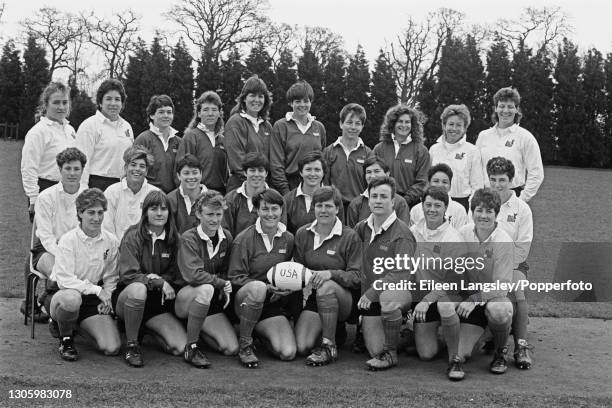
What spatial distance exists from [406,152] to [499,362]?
2267mm

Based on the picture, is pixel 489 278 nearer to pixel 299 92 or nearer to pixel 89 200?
pixel 299 92

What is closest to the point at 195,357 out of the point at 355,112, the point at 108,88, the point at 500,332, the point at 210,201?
Answer: the point at 210,201

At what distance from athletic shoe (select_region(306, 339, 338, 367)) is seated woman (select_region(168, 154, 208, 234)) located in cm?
149

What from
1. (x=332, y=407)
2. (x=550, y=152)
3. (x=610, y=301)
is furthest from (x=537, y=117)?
(x=332, y=407)

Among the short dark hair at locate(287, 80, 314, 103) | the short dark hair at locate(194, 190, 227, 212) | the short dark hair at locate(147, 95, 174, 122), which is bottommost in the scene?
the short dark hair at locate(194, 190, 227, 212)

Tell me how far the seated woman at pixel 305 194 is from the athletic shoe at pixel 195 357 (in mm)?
1531

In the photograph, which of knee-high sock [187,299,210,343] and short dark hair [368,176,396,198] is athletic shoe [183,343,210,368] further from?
short dark hair [368,176,396,198]

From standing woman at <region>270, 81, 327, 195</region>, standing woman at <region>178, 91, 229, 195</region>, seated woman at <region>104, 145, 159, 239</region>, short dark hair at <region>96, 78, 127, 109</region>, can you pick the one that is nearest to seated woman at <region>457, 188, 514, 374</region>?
standing woman at <region>270, 81, 327, 195</region>

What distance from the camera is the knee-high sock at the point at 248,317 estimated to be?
552cm

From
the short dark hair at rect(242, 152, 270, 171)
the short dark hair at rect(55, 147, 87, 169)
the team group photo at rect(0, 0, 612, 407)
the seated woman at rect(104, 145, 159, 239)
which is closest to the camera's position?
the team group photo at rect(0, 0, 612, 407)

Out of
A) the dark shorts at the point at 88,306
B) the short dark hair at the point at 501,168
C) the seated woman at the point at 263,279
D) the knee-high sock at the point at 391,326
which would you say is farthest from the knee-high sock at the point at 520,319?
the dark shorts at the point at 88,306

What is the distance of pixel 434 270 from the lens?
5.69 meters

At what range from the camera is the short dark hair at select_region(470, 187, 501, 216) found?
5.48m

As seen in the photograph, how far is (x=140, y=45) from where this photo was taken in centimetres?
3675
